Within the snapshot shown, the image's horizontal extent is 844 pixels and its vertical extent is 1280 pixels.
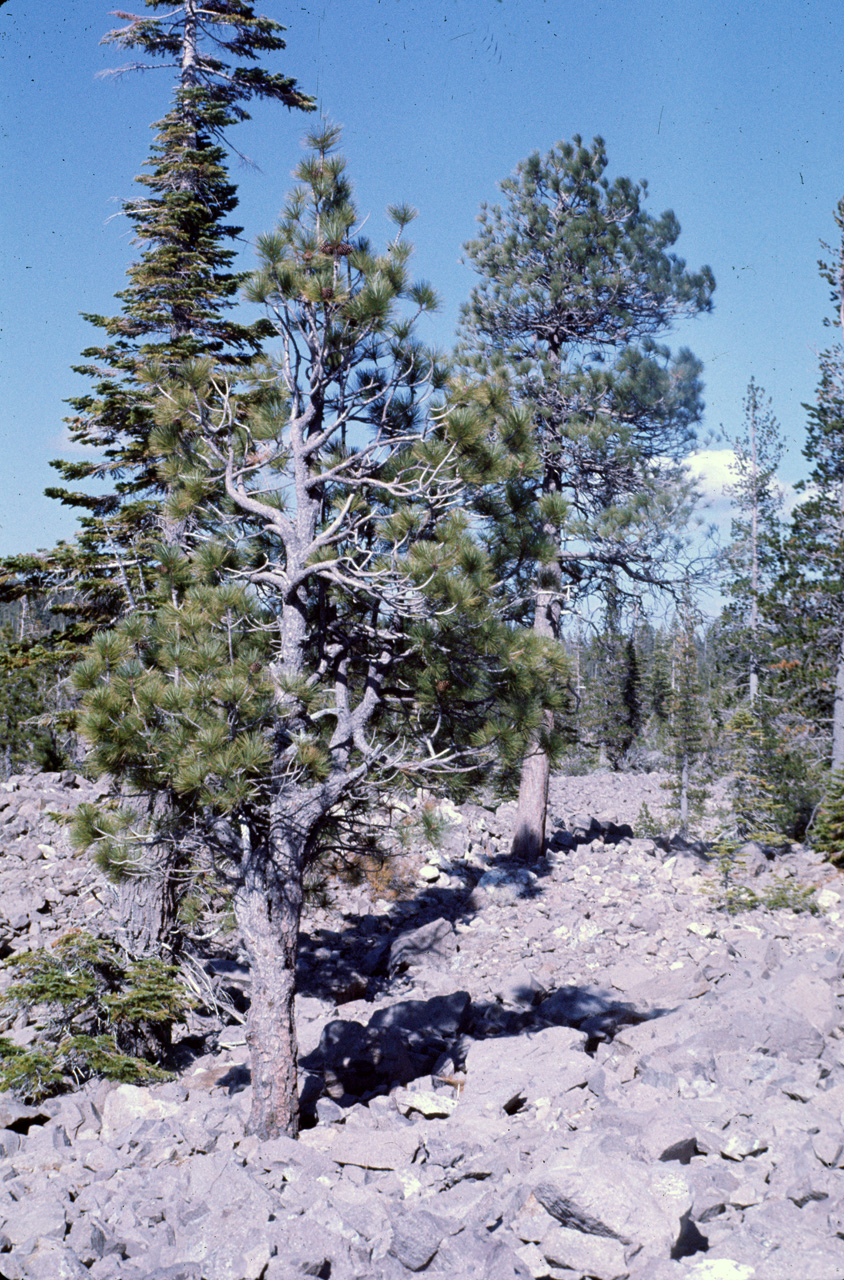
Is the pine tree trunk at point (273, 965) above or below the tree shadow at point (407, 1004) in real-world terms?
above

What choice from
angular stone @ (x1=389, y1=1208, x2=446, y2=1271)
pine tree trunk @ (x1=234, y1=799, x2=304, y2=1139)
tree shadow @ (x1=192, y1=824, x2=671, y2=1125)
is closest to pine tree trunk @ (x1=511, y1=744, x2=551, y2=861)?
tree shadow @ (x1=192, y1=824, x2=671, y2=1125)

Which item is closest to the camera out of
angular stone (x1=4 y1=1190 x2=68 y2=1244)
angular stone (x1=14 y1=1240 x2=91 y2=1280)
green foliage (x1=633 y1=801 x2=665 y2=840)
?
angular stone (x1=14 y1=1240 x2=91 y2=1280)

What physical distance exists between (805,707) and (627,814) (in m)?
8.02

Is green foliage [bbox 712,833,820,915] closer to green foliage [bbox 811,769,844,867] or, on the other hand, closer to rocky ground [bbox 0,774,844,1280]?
rocky ground [bbox 0,774,844,1280]

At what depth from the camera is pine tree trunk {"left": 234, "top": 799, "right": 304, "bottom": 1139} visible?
6.01 metres

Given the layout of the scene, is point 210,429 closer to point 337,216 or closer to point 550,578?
point 337,216

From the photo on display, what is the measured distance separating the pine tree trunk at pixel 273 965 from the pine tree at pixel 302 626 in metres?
0.01

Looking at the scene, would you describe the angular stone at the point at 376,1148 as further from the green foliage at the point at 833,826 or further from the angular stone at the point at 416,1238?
the green foliage at the point at 833,826

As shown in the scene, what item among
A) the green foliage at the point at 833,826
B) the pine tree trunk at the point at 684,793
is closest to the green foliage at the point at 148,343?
the green foliage at the point at 833,826

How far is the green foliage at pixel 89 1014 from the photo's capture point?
699 centimetres

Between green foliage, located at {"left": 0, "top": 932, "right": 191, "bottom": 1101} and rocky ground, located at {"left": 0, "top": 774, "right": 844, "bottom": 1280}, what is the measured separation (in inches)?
9.7

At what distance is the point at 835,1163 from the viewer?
4.82 metres

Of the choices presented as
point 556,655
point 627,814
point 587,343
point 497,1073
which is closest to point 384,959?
point 497,1073

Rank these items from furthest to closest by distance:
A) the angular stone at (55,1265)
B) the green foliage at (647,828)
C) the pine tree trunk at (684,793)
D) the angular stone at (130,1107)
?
the pine tree trunk at (684,793) → the green foliage at (647,828) → the angular stone at (130,1107) → the angular stone at (55,1265)
